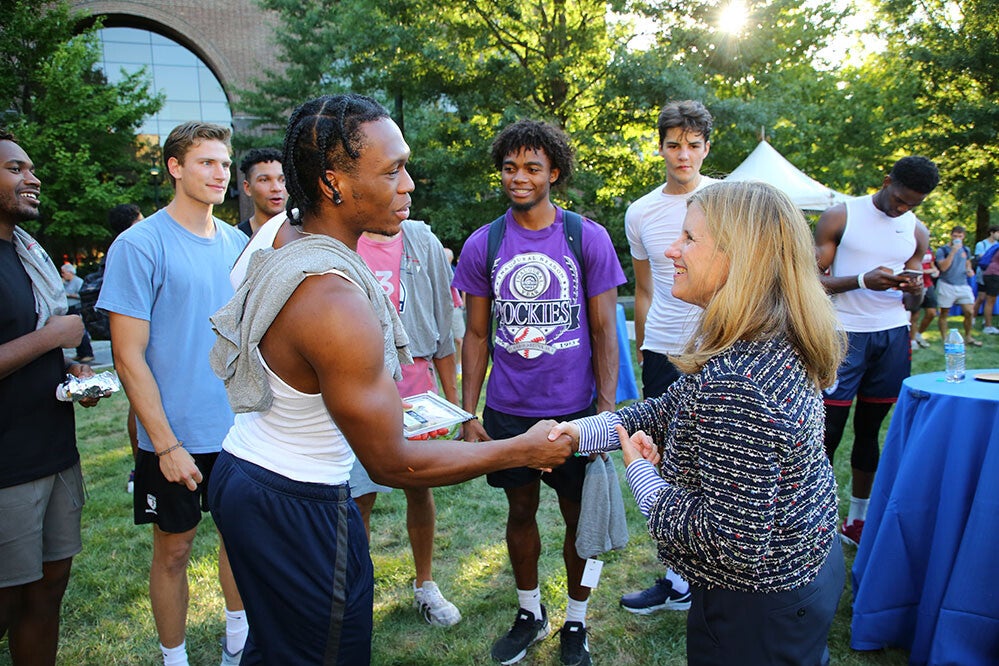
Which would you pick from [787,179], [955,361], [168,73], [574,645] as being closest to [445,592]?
[574,645]

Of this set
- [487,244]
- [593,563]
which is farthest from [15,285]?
[593,563]

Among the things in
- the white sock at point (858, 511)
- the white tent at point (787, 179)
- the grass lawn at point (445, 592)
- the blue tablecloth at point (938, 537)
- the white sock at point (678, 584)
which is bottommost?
the grass lawn at point (445, 592)

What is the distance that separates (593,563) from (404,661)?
1.10 metres

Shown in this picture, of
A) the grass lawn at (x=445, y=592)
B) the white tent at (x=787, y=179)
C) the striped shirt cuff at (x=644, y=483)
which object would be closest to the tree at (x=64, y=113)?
the grass lawn at (x=445, y=592)

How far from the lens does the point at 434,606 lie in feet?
12.5

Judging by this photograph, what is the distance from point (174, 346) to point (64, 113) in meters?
20.0

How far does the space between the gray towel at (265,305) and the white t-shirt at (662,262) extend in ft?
7.28

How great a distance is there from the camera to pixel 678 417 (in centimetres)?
190

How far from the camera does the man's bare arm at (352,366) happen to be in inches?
67.6

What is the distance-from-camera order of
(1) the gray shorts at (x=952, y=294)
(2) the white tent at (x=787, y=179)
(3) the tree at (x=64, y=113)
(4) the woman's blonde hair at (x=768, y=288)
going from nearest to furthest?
1. (4) the woman's blonde hair at (x=768, y=288)
2. (1) the gray shorts at (x=952, y=294)
3. (2) the white tent at (x=787, y=179)
4. (3) the tree at (x=64, y=113)

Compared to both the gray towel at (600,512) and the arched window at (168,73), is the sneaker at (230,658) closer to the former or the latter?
the gray towel at (600,512)

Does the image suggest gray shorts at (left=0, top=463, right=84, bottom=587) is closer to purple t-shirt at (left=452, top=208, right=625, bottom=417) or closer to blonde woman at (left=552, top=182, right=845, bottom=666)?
purple t-shirt at (left=452, top=208, right=625, bottom=417)

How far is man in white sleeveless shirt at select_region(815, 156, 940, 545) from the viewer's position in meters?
4.39

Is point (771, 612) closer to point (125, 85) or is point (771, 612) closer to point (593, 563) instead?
point (593, 563)
